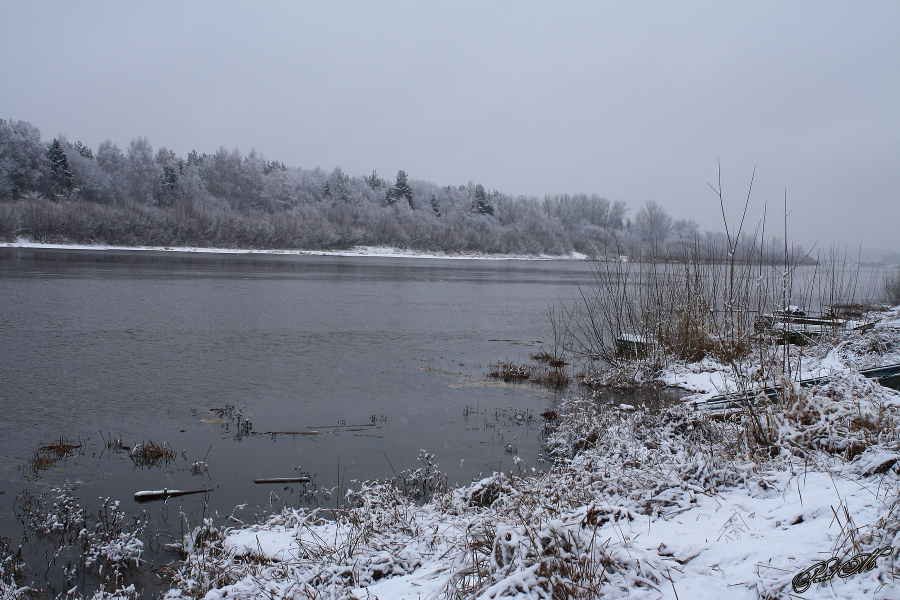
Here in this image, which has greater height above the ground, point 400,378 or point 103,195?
point 103,195

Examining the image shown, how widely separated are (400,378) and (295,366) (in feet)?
8.80

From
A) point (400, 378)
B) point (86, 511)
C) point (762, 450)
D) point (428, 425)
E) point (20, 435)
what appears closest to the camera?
point (762, 450)

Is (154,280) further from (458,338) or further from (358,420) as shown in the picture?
(358,420)

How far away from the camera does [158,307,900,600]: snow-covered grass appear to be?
11.7 feet

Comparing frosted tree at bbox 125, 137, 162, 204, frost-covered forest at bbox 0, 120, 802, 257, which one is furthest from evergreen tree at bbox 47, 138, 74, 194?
frosted tree at bbox 125, 137, 162, 204

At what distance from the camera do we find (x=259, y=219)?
85.4 m

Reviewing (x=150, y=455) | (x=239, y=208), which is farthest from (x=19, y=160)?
(x=150, y=455)

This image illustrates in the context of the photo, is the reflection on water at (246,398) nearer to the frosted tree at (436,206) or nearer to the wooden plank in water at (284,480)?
the wooden plank in water at (284,480)

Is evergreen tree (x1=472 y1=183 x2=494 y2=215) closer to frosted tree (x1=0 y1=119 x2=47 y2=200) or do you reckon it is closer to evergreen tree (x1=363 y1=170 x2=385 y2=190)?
evergreen tree (x1=363 y1=170 x2=385 y2=190)

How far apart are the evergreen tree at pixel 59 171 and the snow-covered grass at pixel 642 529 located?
96361 mm

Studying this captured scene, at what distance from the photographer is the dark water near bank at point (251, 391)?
802cm

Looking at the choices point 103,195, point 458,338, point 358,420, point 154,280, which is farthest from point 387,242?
point 358,420

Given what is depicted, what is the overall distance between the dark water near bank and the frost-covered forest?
4724 centimetres

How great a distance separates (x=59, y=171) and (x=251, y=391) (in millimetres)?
91288
